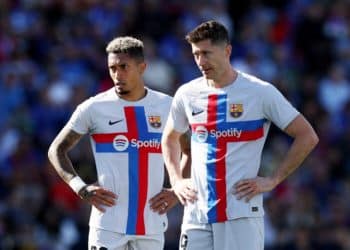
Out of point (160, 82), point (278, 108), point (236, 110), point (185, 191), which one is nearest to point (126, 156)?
point (185, 191)

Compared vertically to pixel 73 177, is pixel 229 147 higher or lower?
higher

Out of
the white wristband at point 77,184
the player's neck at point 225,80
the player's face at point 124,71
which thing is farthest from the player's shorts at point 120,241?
the player's neck at point 225,80

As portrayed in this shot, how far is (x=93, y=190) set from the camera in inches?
419

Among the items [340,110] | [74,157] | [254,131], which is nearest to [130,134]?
[254,131]

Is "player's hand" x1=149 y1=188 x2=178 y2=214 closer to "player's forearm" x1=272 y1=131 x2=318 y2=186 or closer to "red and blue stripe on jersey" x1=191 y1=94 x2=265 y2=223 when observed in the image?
"red and blue stripe on jersey" x1=191 y1=94 x2=265 y2=223

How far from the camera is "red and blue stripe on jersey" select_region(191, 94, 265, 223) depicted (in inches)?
396

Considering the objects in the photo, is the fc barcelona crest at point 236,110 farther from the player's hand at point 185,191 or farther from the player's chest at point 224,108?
the player's hand at point 185,191

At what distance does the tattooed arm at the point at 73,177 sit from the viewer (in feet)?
34.9

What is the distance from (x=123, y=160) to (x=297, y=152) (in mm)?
1544

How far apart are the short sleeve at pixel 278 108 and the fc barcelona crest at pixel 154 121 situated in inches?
45.8

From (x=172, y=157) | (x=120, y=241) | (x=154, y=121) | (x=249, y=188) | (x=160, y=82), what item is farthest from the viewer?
(x=160, y=82)

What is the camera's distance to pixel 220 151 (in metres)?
10.1

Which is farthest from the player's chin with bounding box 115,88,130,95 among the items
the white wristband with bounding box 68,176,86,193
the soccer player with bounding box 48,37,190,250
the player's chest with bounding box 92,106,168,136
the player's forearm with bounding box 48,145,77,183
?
the white wristband with bounding box 68,176,86,193

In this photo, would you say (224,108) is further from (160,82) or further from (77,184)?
(160,82)
